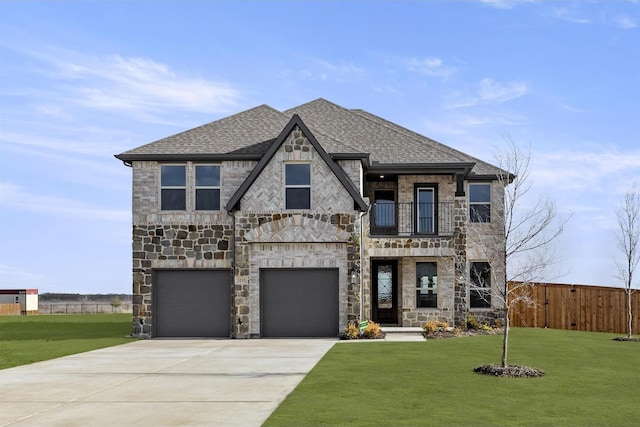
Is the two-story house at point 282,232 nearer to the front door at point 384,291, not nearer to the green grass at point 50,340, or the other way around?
the front door at point 384,291

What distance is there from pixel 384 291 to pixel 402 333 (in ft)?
11.4

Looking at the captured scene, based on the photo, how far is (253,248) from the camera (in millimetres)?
26375

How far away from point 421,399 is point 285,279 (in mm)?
14308

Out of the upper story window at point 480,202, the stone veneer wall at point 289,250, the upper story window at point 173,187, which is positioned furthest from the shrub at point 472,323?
the upper story window at point 173,187

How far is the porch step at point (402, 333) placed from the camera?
25.4 meters

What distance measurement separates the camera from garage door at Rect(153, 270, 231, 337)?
27234 mm

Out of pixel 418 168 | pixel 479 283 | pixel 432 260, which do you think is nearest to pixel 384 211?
pixel 418 168

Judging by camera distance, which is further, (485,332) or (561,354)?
(485,332)

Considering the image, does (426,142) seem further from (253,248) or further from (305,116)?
(253,248)

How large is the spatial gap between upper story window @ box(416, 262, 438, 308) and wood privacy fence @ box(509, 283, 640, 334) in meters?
4.81

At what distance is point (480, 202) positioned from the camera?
1219 inches

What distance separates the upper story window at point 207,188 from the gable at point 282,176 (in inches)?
44.4

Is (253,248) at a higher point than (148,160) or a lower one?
lower

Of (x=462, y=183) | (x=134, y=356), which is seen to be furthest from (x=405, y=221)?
(x=134, y=356)
